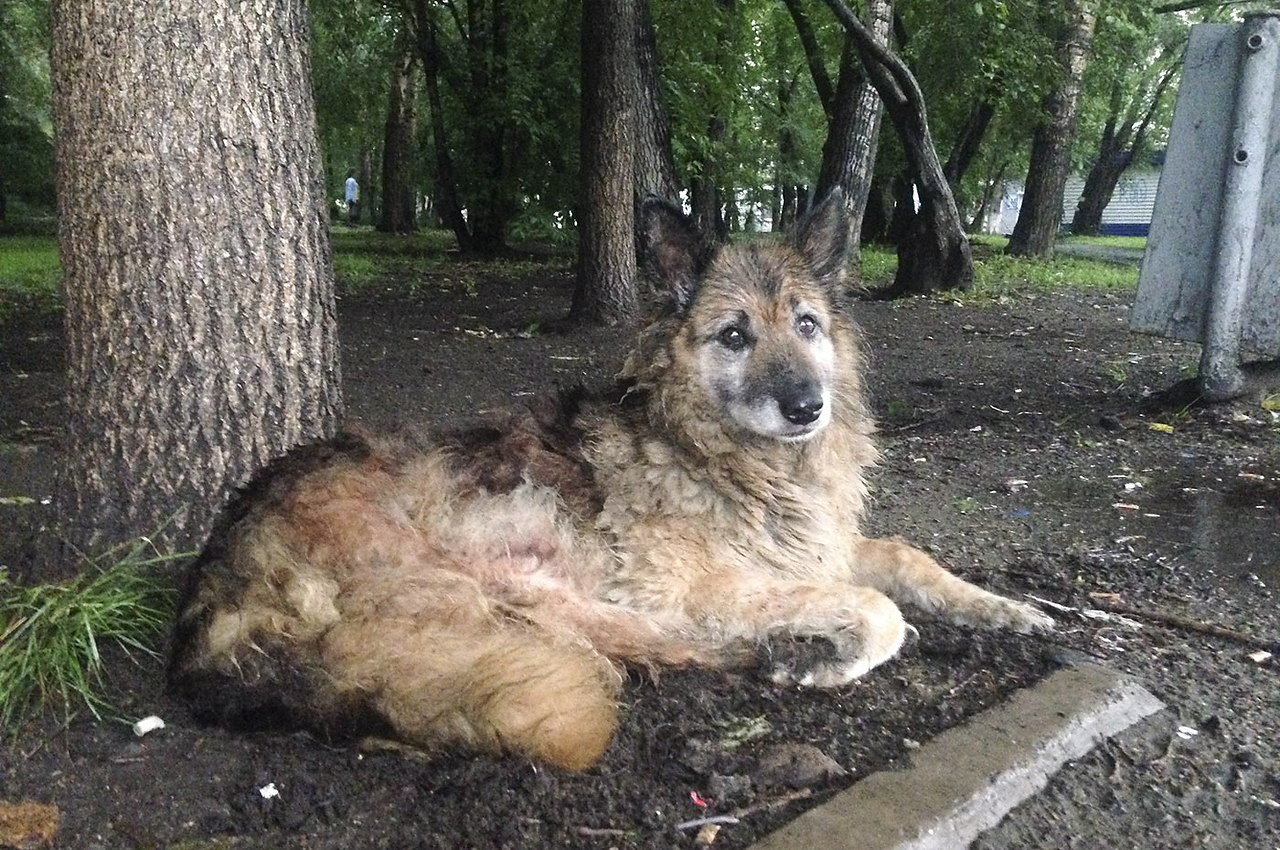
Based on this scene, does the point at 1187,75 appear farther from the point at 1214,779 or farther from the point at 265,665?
the point at 265,665

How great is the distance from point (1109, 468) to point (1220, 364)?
53.2 inches

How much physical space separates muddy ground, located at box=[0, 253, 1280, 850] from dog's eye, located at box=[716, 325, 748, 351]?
1.20 metres

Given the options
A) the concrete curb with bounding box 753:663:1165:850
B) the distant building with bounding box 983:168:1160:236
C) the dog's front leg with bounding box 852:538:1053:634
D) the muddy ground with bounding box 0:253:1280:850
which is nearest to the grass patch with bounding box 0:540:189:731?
the muddy ground with bounding box 0:253:1280:850

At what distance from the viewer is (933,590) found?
3.89m

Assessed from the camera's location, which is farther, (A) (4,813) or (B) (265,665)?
(B) (265,665)

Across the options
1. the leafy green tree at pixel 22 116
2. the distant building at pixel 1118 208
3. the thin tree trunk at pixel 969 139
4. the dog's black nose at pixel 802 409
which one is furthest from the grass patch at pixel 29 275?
the distant building at pixel 1118 208

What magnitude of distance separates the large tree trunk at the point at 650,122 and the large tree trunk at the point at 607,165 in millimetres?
234

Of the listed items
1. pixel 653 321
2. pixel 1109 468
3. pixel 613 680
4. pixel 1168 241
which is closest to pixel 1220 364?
pixel 1168 241

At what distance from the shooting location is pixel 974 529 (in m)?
5.00

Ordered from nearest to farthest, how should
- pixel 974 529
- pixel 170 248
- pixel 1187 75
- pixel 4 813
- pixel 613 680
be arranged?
pixel 4 813 → pixel 613 680 → pixel 170 248 → pixel 974 529 → pixel 1187 75

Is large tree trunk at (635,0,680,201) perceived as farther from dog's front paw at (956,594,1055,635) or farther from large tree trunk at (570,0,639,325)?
dog's front paw at (956,594,1055,635)

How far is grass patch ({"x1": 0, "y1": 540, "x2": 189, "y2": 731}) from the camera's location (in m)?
2.97

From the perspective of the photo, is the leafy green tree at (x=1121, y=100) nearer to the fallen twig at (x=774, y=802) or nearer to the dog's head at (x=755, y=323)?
the dog's head at (x=755, y=323)

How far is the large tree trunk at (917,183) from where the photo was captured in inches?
487
